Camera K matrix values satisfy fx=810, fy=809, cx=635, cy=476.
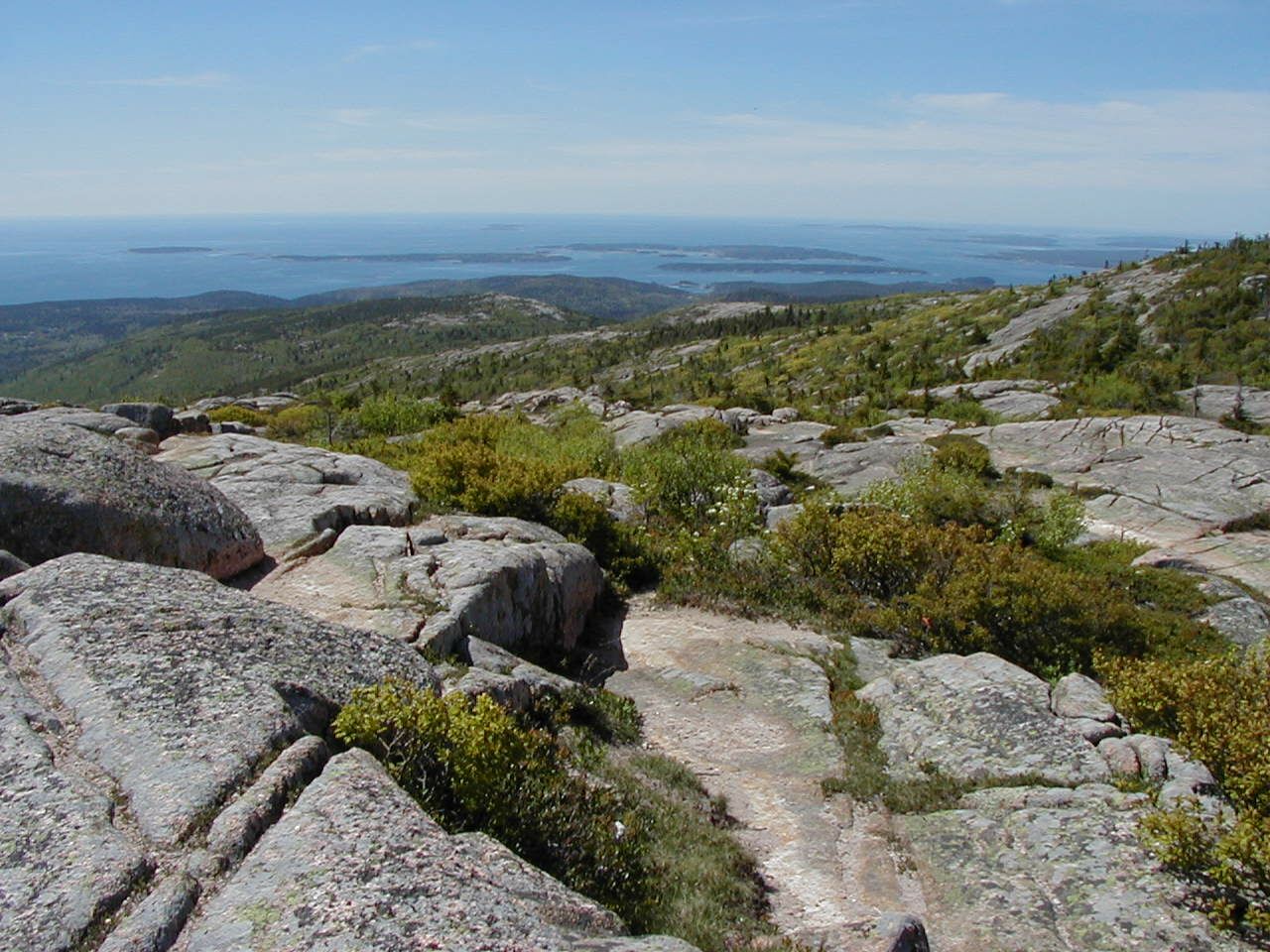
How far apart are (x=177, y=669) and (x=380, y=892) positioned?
2670 millimetres

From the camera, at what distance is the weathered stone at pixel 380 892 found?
3.61 m

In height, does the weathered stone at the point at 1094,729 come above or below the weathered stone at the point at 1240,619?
above

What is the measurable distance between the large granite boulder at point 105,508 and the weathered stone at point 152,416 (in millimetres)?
8632

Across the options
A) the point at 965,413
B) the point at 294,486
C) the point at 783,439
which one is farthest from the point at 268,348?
the point at 294,486

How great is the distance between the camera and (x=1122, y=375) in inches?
1282

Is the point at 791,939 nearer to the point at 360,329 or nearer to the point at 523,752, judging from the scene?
the point at 523,752

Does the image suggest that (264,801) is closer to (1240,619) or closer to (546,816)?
(546,816)

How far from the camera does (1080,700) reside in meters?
8.66

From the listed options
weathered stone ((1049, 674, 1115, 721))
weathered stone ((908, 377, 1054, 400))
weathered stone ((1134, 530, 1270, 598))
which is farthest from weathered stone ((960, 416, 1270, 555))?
weathered stone ((1049, 674, 1115, 721))

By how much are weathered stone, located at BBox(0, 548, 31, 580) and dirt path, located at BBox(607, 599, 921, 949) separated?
20.4 ft

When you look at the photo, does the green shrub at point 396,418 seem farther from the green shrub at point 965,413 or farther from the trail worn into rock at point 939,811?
the trail worn into rock at point 939,811

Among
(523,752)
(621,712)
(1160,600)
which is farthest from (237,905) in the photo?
(1160,600)

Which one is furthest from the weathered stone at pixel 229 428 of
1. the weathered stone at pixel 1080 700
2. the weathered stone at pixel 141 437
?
the weathered stone at pixel 1080 700

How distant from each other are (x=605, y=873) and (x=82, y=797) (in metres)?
3.01
